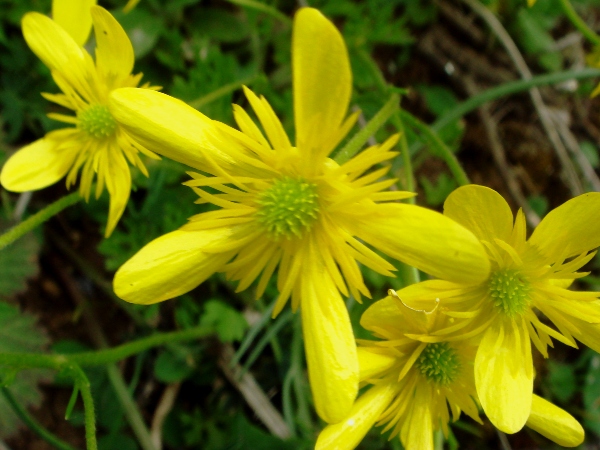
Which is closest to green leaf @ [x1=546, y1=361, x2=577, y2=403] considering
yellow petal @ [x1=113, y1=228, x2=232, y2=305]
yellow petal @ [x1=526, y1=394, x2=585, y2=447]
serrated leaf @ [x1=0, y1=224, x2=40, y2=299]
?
yellow petal @ [x1=526, y1=394, x2=585, y2=447]

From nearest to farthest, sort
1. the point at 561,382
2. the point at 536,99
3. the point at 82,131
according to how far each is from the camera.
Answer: the point at 82,131 → the point at 561,382 → the point at 536,99

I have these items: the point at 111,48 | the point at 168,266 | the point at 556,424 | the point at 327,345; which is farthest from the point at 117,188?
the point at 556,424

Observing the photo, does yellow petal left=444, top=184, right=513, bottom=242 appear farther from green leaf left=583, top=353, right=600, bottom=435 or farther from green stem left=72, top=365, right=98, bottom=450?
green leaf left=583, top=353, right=600, bottom=435

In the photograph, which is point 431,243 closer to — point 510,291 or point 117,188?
point 510,291

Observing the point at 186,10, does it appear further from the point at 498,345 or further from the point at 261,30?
the point at 498,345

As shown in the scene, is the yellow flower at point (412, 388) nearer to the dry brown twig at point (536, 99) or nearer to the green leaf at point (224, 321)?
the green leaf at point (224, 321)

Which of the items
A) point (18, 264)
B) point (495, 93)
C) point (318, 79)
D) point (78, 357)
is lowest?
point (78, 357)

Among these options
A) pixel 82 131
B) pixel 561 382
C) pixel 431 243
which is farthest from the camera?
pixel 561 382
